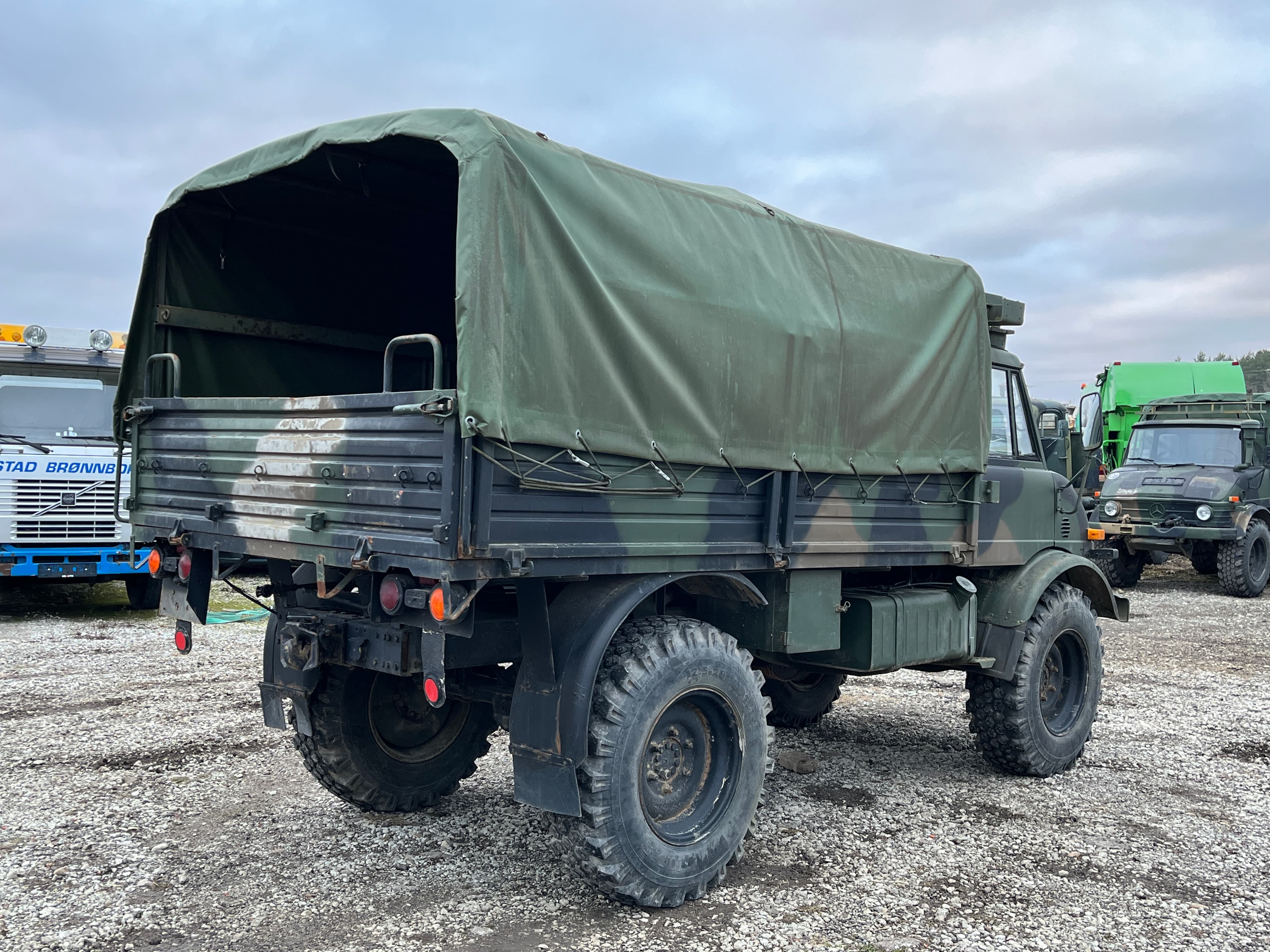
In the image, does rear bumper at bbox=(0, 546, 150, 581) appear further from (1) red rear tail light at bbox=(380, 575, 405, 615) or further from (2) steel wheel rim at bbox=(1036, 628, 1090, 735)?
(2) steel wheel rim at bbox=(1036, 628, 1090, 735)

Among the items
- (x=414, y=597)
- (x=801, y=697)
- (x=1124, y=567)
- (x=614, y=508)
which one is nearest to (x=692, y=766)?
(x=614, y=508)

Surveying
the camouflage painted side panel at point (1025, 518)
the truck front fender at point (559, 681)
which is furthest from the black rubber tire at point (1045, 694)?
the truck front fender at point (559, 681)

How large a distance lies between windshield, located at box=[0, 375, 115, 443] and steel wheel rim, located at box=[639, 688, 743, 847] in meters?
8.88

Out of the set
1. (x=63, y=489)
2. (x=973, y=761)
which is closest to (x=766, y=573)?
(x=973, y=761)

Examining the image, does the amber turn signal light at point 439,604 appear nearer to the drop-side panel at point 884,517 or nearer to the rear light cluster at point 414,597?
the rear light cluster at point 414,597

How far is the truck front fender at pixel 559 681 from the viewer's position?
3.91 m

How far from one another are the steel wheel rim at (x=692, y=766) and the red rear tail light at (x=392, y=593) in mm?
1146

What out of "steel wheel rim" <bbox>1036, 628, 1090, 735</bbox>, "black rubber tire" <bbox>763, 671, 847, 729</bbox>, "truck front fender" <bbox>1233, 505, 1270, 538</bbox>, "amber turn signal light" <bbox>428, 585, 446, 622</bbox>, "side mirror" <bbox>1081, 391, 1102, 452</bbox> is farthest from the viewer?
"side mirror" <bbox>1081, 391, 1102, 452</bbox>

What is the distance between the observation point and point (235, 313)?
17.7ft

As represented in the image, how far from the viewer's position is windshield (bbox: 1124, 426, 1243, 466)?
618 inches

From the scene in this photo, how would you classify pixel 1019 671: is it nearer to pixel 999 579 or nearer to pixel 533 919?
pixel 999 579

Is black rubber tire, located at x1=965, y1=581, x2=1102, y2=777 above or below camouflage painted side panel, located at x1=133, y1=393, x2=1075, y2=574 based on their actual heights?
below

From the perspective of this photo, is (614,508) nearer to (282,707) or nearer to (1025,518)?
(282,707)

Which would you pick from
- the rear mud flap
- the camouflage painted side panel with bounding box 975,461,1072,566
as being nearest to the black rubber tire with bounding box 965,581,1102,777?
the camouflage painted side panel with bounding box 975,461,1072,566
